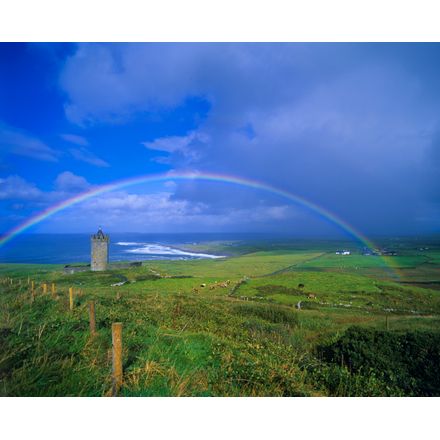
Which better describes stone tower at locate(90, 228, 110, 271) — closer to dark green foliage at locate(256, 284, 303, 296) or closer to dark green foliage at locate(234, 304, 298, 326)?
dark green foliage at locate(256, 284, 303, 296)

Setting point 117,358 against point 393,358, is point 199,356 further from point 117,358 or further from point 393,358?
point 393,358

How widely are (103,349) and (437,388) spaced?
5454 millimetres

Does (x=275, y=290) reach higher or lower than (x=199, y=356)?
lower

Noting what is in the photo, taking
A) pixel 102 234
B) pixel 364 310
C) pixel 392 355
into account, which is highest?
pixel 102 234

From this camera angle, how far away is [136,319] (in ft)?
21.2

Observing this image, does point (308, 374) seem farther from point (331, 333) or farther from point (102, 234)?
point (102, 234)

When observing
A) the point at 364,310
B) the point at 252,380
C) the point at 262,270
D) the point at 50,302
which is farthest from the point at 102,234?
the point at 252,380

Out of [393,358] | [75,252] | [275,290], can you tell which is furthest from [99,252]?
[75,252]

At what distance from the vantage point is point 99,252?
26297mm

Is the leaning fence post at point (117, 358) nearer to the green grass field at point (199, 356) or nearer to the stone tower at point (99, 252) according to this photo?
the green grass field at point (199, 356)

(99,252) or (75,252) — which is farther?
(75,252)

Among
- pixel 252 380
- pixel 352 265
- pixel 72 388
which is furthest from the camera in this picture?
pixel 352 265

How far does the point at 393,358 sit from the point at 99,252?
26833mm

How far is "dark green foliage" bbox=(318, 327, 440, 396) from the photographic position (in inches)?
166
